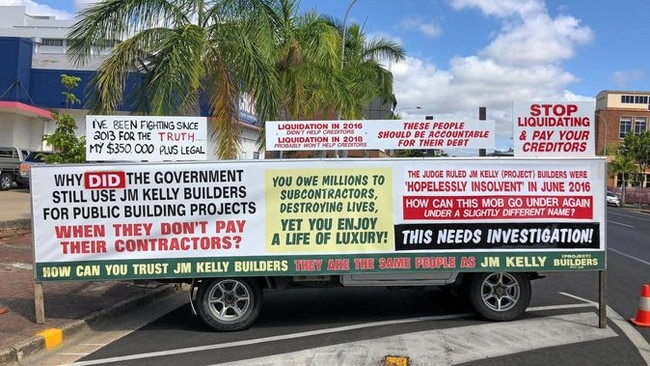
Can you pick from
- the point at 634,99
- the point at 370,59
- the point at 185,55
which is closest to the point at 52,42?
the point at 370,59

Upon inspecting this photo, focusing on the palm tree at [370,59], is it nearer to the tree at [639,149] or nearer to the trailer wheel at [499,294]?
the trailer wheel at [499,294]

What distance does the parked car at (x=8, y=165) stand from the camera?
26547 millimetres

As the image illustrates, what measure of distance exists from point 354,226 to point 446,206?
43.8 inches

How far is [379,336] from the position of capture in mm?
6652

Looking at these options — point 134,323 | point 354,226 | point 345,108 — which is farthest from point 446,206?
point 345,108

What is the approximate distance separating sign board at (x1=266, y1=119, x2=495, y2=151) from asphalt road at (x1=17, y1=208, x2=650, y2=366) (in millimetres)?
2195

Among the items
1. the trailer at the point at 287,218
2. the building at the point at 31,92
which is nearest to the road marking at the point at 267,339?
the trailer at the point at 287,218

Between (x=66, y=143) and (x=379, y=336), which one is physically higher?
(x=66, y=143)

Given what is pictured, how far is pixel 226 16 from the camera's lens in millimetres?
11727

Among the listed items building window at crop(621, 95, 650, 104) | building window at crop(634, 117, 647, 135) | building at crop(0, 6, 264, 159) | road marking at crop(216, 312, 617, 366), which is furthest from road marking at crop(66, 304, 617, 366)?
building window at crop(621, 95, 650, 104)

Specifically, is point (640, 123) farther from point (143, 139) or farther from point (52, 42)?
point (143, 139)

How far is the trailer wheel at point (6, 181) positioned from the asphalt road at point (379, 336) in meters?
21.3

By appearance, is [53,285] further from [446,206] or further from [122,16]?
[446,206]

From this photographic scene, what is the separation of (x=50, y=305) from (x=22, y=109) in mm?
24249
